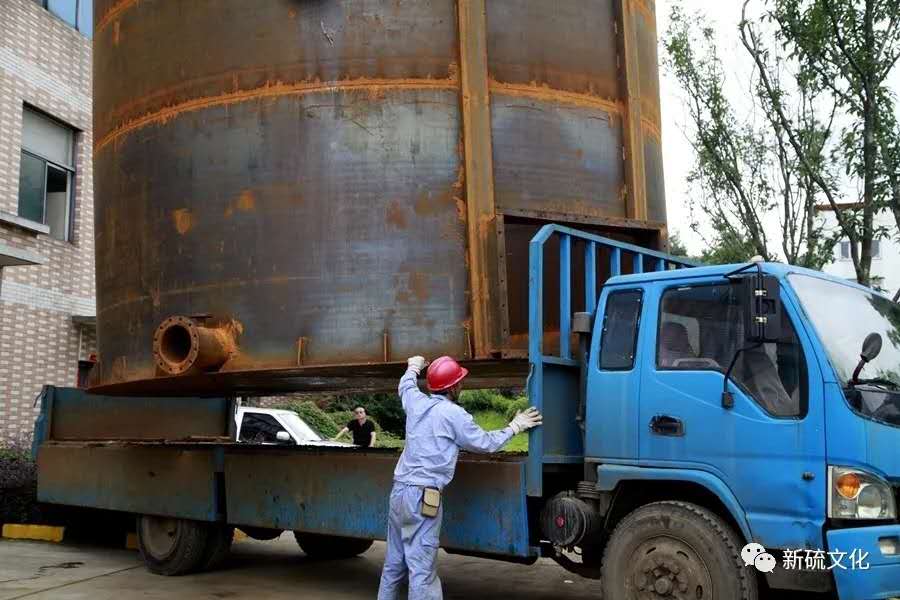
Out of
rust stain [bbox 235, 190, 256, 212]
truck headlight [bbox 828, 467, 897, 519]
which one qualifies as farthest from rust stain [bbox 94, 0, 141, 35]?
truck headlight [bbox 828, 467, 897, 519]

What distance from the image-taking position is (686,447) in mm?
5633

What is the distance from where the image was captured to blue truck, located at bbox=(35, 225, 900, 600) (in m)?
5.12

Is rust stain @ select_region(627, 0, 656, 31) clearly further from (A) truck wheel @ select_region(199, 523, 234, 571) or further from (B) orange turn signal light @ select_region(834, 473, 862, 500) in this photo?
(A) truck wheel @ select_region(199, 523, 234, 571)

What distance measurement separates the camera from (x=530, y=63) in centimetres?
725

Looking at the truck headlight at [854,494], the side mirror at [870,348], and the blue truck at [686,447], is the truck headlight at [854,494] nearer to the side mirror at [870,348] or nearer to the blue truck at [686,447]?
the blue truck at [686,447]

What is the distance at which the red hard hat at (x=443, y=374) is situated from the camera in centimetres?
632

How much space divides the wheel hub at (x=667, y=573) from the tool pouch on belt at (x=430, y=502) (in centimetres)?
122

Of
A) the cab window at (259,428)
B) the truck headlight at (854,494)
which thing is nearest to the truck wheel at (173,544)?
the cab window at (259,428)

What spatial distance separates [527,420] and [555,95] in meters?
2.63

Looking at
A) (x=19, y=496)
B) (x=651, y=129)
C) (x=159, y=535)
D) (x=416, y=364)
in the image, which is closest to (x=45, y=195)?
(x=19, y=496)

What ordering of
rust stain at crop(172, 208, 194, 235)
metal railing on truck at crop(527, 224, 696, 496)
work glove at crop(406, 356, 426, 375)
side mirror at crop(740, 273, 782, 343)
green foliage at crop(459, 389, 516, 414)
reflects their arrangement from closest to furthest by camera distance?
side mirror at crop(740, 273, 782, 343) < metal railing on truck at crop(527, 224, 696, 496) < work glove at crop(406, 356, 426, 375) < rust stain at crop(172, 208, 194, 235) < green foliage at crop(459, 389, 516, 414)

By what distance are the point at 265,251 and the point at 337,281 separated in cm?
62

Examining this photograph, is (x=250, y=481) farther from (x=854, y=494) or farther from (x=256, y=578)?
(x=854, y=494)

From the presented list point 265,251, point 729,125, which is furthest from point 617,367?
point 729,125
